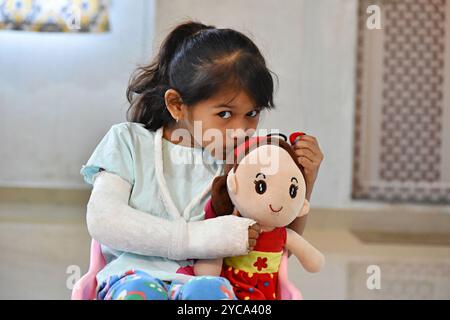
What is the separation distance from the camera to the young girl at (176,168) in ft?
3.25

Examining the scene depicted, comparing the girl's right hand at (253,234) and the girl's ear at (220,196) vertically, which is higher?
the girl's ear at (220,196)

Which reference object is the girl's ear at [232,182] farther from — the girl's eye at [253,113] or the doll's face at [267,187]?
the girl's eye at [253,113]

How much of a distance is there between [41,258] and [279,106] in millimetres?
1303

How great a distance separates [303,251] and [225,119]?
0.73 ft

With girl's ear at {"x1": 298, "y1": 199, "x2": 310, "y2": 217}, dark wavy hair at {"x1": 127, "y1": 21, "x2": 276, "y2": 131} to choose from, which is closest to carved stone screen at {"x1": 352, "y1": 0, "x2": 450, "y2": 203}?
dark wavy hair at {"x1": 127, "y1": 21, "x2": 276, "y2": 131}

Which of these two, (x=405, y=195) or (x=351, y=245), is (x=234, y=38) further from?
(x=405, y=195)

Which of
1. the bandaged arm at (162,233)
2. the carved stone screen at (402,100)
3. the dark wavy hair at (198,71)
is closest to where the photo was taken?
the bandaged arm at (162,233)

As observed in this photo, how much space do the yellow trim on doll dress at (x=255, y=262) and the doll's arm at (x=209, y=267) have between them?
0.03 meters

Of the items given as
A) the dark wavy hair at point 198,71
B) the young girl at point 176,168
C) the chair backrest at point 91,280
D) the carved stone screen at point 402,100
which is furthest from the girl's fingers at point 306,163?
the carved stone screen at point 402,100

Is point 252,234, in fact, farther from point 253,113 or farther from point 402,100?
point 402,100

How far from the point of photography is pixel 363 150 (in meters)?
3.57

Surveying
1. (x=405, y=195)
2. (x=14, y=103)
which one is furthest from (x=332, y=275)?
(x=14, y=103)

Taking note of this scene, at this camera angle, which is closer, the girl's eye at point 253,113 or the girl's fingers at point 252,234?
the girl's fingers at point 252,234

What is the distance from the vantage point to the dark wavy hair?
1086 mm
